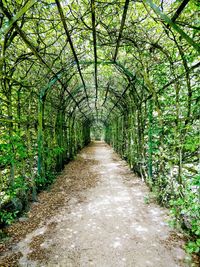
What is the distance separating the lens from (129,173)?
7.62 m

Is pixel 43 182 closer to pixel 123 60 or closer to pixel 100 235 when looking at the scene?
pixel 100 235

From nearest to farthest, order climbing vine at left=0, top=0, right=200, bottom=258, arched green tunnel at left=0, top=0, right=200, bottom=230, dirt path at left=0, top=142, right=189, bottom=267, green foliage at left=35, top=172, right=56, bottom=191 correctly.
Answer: dirt path at left=0, top=142, right=189, bottom=267, climbing vine at left=0, top=0, right=200, bottom=258, arched green tunnel at left=0, top=0, right=200, bottom=230, green foliage at left=35, top=172, right=56, bottom=191

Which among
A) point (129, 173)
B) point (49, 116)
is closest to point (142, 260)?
point (129, 173)

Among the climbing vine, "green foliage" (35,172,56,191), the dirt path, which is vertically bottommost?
the dirt path

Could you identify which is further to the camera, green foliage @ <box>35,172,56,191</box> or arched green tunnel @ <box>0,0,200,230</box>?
green foliage @ <box>35,172,56,191</box>

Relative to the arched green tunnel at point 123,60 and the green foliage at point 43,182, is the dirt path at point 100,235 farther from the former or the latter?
the arched green tunnel at point 123,60

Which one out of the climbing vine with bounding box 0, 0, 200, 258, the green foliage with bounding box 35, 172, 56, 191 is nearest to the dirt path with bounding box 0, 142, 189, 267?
the green foliage with bounding box 35, 172, 56, 191

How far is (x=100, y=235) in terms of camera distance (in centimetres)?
321

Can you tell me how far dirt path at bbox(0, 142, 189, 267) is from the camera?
262 centimetres

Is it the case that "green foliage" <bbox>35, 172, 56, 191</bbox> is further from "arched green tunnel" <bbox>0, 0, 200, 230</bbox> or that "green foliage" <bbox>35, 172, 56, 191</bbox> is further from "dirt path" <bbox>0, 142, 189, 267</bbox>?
"dirt path" <bbox>0, 142, 189, 267</bbox>

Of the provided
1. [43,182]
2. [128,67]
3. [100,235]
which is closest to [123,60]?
[128,67]

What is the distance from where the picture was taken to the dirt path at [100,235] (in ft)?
8.59

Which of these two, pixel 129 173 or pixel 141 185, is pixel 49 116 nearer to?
pixel 129 173

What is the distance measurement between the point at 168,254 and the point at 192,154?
5.59 ft
